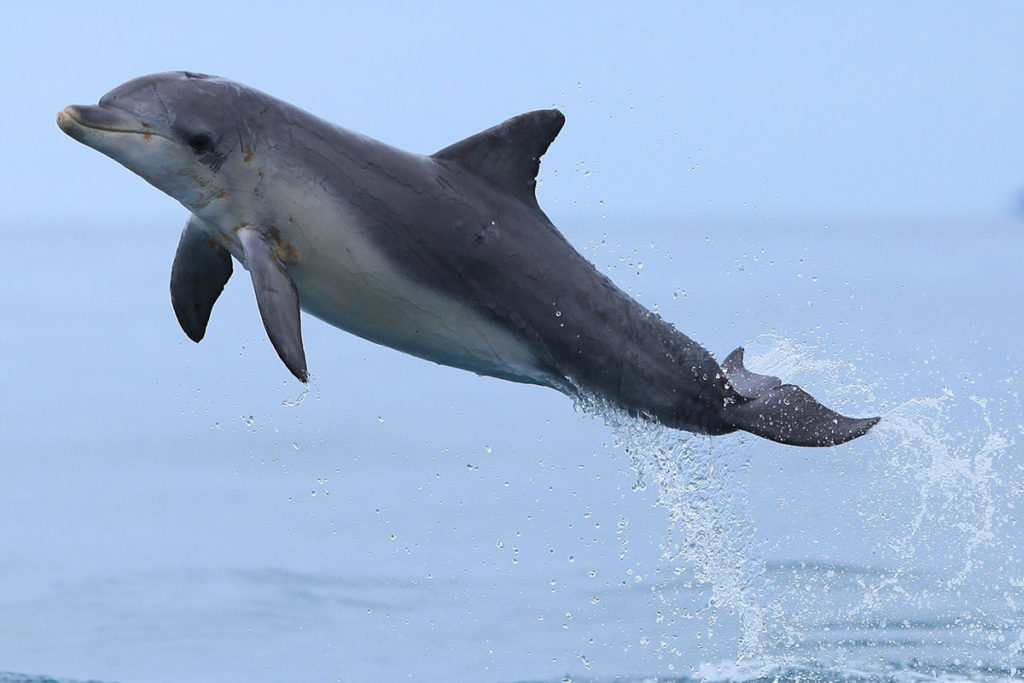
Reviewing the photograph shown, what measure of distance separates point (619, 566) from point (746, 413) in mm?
5727

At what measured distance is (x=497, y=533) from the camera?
14.9 metres

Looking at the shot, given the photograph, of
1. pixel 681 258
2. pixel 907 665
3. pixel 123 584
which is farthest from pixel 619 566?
pixel 681 258

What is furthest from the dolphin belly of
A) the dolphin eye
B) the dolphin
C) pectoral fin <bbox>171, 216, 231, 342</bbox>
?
pectoral fin <bbox>171, 216, 231, 342</bbox>

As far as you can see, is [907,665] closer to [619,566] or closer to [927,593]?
[927,593]

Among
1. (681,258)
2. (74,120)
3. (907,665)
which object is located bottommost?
(907,665)

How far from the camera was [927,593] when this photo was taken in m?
12.7

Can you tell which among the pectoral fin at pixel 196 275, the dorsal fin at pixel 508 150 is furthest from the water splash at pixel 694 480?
the pectoral fin at pixel 196 275

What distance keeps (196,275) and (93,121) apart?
52.5 inches

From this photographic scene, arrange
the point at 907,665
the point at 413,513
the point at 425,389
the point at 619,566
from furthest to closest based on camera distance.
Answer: the point at 425,389 < the point at 413,513 < the point at 619,566 < the point at 907,665

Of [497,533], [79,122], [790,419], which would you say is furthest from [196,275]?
[497,533]

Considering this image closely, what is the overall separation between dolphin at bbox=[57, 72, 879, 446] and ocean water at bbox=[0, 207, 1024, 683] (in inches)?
20.4

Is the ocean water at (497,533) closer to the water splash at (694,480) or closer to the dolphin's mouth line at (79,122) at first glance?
the water splash at (694,480)

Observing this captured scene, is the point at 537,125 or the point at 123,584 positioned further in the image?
the point at 123,584

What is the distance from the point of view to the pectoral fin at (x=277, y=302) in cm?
679
